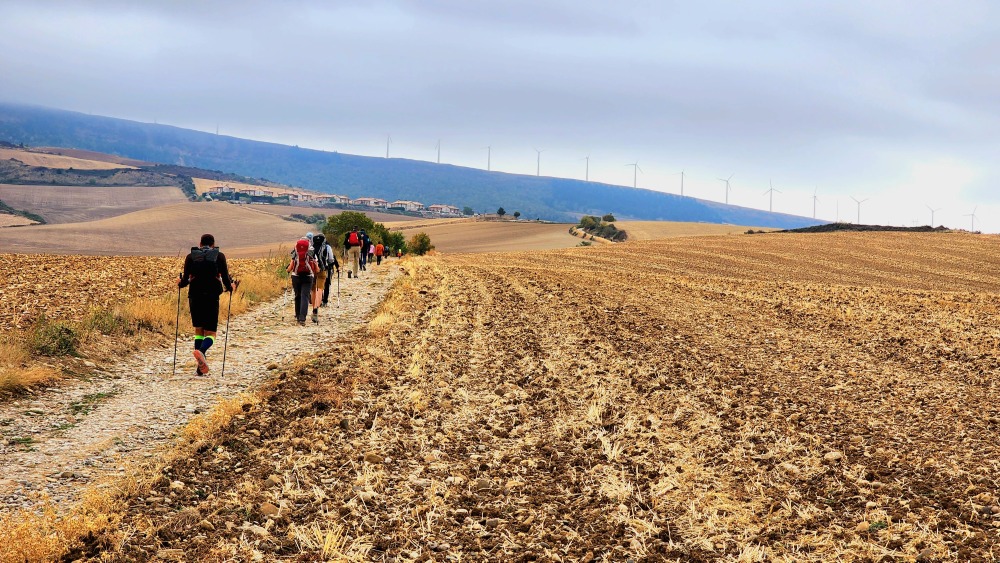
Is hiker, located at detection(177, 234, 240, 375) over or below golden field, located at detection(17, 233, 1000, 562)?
over

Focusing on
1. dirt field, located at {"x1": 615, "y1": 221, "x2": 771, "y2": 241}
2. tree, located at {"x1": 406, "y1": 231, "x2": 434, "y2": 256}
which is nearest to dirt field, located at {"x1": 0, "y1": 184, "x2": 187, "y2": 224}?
tree, located at {"x1": 406, "y1": 231, "x2": 434, "y2": 256}

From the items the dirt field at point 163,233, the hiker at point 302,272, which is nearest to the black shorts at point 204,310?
the hiker at point 302,272

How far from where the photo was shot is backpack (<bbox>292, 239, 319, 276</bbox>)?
17.7m

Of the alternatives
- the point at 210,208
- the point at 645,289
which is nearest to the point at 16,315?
the point at 645,289

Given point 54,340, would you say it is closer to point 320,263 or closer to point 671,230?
point 320,263

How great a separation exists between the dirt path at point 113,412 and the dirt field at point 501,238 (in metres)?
71.1

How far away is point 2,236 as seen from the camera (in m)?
92.2

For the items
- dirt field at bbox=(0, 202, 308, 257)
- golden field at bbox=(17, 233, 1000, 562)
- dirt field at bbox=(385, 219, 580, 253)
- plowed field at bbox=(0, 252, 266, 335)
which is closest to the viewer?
golden field at bbox=(17, 233, 1000, 562)

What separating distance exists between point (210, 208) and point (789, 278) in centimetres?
14467

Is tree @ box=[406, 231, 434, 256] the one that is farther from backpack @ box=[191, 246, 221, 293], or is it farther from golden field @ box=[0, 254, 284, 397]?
backpack @ box=[191, 246, 221, 293]

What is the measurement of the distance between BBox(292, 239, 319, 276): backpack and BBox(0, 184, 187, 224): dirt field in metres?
151

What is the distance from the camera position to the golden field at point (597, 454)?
6.30 meters

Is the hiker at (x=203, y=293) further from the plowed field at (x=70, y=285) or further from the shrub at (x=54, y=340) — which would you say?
the plowed field at (x=70, y=285)

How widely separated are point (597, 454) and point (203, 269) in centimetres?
747
